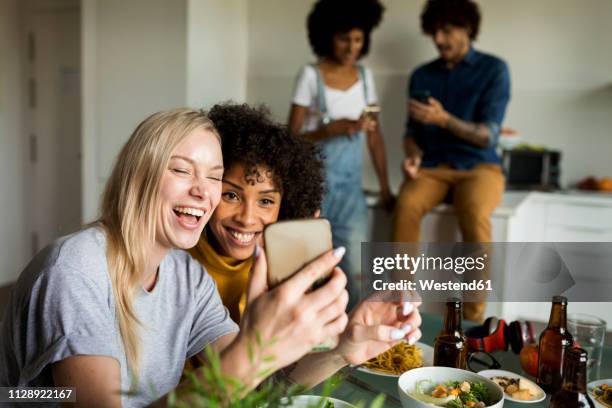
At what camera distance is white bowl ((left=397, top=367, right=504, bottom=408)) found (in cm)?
83

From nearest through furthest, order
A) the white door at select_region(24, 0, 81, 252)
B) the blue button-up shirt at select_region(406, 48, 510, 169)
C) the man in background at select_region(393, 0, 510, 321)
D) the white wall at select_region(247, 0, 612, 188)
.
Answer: the man in background at select_region(393, 0, 510, 321), the blue button-up shirt at select_region(406, 48, 510, 169), the white wall at select_region(247, 0, 612, 188), the white door at select_region(24, 0, 81, 252)

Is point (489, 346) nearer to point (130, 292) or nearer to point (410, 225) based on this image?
point (130, 292)

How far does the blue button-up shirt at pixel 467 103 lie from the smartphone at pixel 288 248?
2263mm

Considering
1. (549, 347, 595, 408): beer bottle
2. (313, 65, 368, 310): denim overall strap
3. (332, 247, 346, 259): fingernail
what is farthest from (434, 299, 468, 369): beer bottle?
(313, 65, 368, 310): denim overall strap

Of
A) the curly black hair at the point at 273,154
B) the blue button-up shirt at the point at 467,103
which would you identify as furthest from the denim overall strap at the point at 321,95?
the curly black hair at the point at 273,154

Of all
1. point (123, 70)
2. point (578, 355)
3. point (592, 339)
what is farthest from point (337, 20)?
point (578, 355)

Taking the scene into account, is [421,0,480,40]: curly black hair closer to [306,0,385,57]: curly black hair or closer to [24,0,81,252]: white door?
[306,0,385,57]: curly black hair

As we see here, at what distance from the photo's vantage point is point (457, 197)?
2740 millimetres

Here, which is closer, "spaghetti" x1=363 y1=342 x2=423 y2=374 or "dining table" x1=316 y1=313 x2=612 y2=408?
"dining table" x1=316 y1=313 x2=612 y2=408

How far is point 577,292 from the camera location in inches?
35.3

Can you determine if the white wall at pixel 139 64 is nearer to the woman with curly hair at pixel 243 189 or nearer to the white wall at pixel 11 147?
the white wall at pixel 11 147

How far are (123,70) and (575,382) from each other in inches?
130

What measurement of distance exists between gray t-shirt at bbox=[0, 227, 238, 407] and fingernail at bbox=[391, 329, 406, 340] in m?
0.35

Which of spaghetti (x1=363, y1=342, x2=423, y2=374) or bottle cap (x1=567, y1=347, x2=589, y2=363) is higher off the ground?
bottle cap (x1=567, y1=347, x2=589, y2=363)
